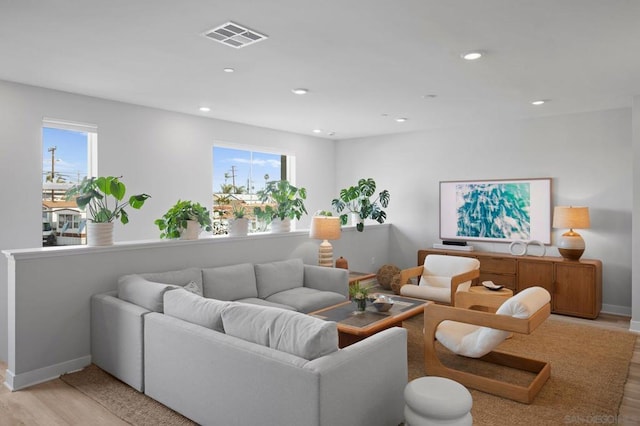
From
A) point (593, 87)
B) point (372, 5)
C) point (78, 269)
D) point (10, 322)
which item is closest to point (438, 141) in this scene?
point (593, 87)

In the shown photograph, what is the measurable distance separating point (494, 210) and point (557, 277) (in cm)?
135

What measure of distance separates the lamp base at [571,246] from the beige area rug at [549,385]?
1101 mm

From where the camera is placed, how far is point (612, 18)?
278 cm

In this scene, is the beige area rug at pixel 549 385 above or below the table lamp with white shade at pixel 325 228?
below

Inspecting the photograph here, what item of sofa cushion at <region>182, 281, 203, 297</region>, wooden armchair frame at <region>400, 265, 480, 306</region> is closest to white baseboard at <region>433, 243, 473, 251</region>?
wooden armchair frame at <region>400, 265, 480, 306</region>

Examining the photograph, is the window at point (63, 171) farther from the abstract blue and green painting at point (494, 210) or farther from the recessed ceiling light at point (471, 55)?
Answer: the abstract blue and green painting at point (494, 210)

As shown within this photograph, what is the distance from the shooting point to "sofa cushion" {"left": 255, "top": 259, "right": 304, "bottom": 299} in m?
4.68

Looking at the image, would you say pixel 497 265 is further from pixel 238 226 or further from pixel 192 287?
pixel 192 287

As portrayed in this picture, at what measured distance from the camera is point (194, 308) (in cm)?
283

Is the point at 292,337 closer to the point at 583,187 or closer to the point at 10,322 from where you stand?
the point at 10,322

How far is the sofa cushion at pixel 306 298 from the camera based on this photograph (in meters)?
4.29

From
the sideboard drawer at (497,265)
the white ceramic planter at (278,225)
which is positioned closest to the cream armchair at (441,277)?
the sideboard drawer at (497,265)

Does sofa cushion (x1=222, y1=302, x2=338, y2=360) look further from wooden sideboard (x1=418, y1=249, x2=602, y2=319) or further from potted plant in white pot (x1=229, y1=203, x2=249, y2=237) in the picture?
wooden sideboard (x1=418, y1=249, x2=602, y2=319)

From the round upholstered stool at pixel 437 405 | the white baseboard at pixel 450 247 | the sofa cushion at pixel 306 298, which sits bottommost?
the round upholstered stool at pixel 437 405
